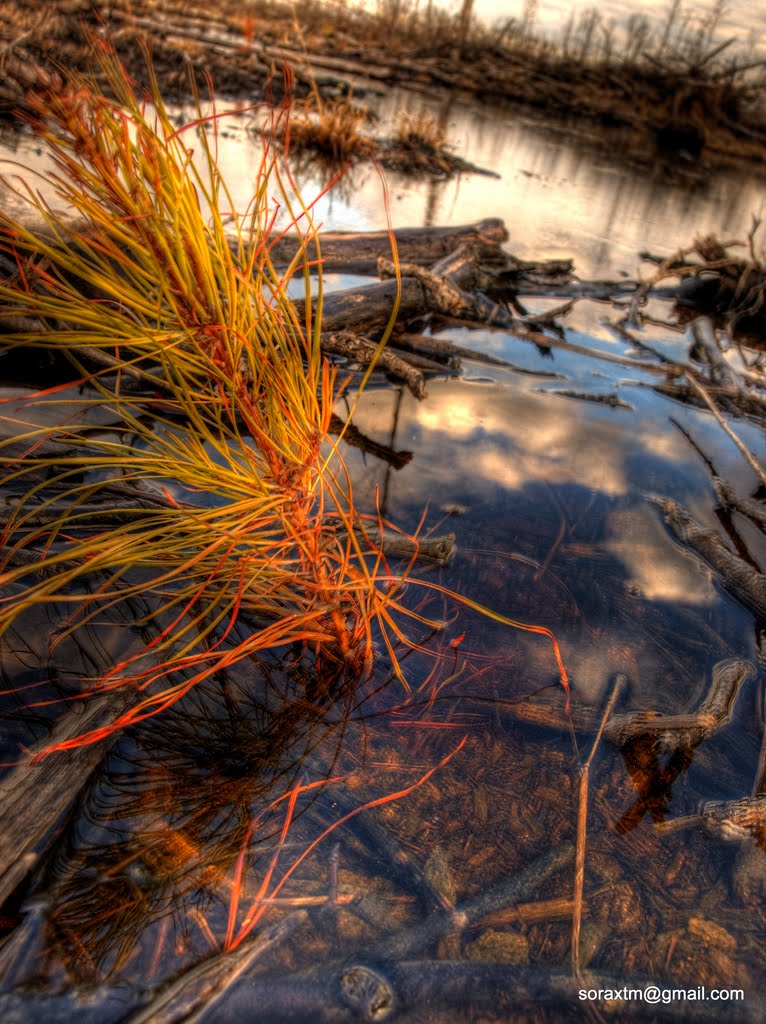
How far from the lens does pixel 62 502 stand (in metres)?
2.22

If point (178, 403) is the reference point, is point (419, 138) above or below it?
below

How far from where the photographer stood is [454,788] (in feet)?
5.51

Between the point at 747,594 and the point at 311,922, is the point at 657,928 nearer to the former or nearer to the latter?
the point at 311,922

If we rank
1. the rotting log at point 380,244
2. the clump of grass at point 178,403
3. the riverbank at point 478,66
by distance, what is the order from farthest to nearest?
the riverbank at point 478,66, the rotting log at point 380,244, the clump of grass at point 178,403

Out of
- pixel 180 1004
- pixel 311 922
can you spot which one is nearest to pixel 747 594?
pixel 311 922

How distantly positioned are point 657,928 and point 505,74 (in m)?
21.3

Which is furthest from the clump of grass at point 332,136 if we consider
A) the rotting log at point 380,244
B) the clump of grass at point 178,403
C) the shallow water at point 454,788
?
the clump of grass at point 178,403

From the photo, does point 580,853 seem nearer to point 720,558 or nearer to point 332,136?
point 720,558

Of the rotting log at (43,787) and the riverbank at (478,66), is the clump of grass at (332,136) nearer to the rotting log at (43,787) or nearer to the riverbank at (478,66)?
the riverbank at (478,66)

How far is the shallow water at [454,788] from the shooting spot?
1312mm

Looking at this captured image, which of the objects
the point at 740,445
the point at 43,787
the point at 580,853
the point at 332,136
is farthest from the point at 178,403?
the point at 332,136

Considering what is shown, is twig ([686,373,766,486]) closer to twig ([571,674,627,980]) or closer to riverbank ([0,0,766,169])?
twig ([571,674,627,980])

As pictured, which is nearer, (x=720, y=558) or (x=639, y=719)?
(x=639, y=719)

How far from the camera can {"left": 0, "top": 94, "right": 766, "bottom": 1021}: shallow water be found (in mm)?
1312
